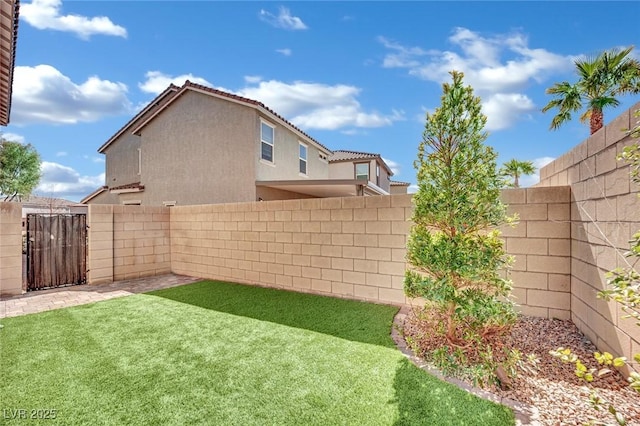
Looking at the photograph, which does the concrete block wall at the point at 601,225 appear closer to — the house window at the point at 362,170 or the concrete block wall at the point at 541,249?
the concrete block wall at the point at 541,249

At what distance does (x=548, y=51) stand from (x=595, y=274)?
678cm

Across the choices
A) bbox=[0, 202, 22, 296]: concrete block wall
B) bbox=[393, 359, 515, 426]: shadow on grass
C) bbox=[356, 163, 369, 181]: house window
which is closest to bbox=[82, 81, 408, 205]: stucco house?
bbox=[356, 163, 369, 181]: house window

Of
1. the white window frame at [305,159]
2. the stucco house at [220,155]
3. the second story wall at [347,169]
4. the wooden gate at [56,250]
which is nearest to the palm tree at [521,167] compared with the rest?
the second story wall at [347,169]

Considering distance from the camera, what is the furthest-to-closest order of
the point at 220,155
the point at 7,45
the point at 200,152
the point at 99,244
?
the point at 200,152
the point at 220,155
the point at 99,244
the point at 7,45

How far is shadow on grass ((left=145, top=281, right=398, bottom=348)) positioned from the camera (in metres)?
4.81

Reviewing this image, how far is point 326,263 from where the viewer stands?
7.01m

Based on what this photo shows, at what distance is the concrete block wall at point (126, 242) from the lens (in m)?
8.62

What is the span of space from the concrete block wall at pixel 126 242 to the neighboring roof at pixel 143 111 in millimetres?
8635

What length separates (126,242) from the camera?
9203mm

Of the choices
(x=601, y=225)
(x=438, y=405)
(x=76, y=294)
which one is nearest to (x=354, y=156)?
(x=76, y=294)

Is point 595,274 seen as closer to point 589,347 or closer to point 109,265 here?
point 589,347

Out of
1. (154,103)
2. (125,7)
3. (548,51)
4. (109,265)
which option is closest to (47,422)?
(109,265)

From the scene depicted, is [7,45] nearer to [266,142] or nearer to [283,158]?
[266,142]

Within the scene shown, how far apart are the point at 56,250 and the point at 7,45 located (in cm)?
544
